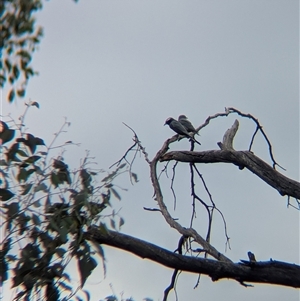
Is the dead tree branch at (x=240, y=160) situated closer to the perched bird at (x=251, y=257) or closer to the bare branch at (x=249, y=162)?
the bare branch at (x=249, y=162)

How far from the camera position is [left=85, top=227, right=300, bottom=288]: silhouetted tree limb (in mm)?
5055

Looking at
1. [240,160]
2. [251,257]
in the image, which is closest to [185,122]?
[240,160]

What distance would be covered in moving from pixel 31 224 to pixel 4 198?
0.66 feet

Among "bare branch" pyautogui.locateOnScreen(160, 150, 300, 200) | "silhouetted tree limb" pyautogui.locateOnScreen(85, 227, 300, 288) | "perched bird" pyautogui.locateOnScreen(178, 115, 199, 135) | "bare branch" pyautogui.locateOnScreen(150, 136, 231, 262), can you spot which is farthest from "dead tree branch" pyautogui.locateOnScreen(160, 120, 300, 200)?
"perched bird" pyautogui.locateOnScreen(178, 115, 199, 135)

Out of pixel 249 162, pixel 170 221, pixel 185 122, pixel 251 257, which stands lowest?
pixel 251 257

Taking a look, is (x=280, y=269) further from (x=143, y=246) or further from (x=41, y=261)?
(x=41, y=261)

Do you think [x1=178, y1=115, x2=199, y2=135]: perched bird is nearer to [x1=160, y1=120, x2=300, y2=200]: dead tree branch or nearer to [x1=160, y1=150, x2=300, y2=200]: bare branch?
[x1=160, y1=120, x2=300, y2=200]: dead tree branch

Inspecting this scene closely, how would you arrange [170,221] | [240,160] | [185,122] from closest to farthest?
[170,221], [240,160], [185,122]

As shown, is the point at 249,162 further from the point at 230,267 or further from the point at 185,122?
the point at 185,122

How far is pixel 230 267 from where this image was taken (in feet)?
17.3

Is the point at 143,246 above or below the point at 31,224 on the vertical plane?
above

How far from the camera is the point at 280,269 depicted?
17.5 feet

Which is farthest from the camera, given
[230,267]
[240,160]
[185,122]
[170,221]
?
[185,122]

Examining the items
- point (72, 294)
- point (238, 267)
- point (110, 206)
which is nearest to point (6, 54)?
point (110, 206)
